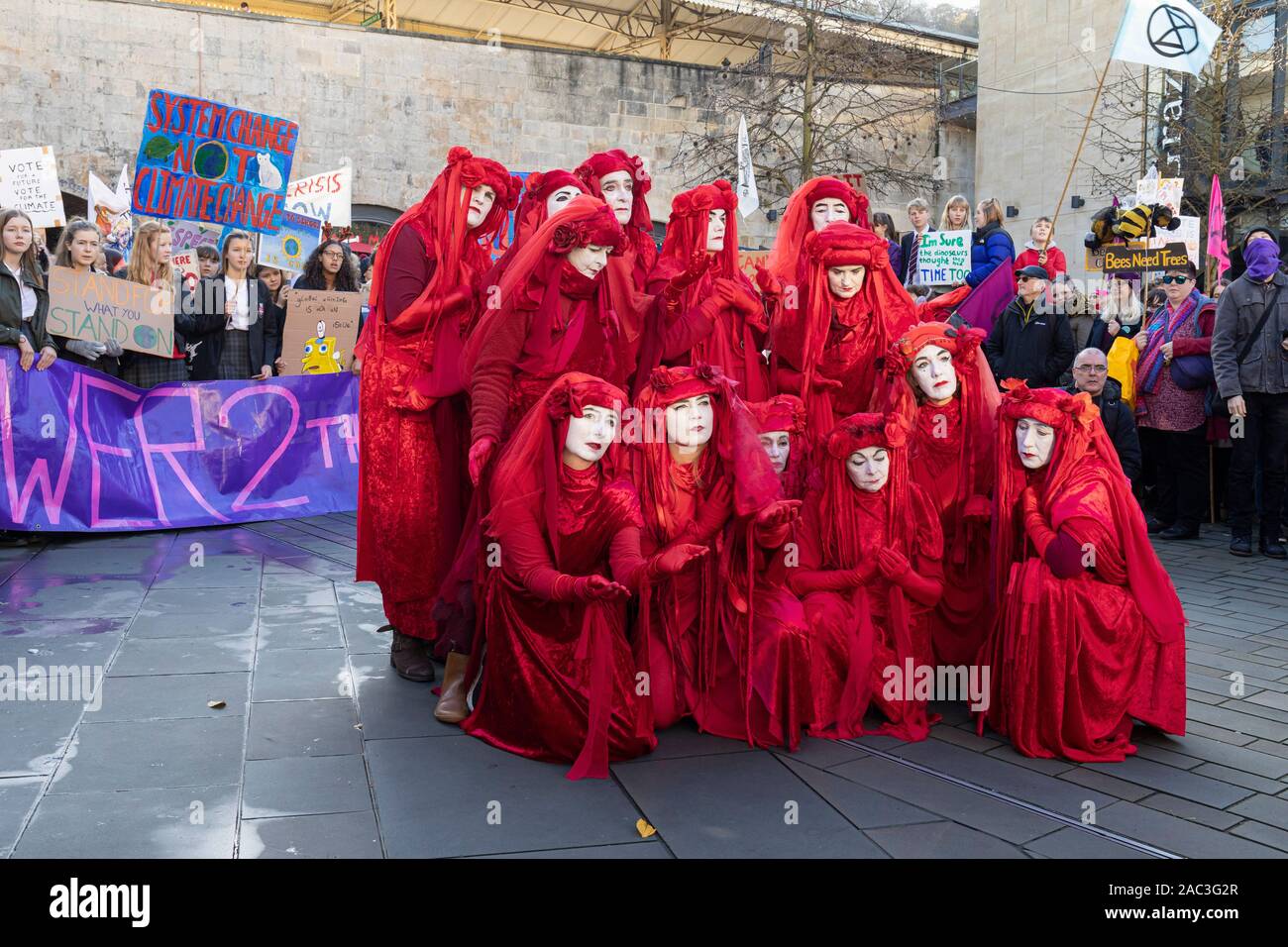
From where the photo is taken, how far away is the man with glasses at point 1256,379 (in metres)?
7.64

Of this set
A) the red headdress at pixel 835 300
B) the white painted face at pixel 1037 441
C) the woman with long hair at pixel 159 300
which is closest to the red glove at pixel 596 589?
the red headdress at pixel 835 300

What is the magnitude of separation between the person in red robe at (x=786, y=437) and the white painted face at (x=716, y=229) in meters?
0.81

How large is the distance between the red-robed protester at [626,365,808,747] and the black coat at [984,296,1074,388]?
15.7 feet

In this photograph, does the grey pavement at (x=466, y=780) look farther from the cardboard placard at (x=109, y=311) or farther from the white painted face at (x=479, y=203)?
the cardboard placard at (x=109, y=311)

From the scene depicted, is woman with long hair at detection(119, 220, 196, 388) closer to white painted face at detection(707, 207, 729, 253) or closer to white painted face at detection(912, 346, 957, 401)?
white painted face at detection(707, 207, 729, 253)

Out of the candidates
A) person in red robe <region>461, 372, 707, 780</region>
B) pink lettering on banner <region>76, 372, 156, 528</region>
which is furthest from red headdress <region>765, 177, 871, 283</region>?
pink lettering on banner <region>76, 372, 156, 528</region>

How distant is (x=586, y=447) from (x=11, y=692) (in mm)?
2417

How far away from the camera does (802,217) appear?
5.15 meters

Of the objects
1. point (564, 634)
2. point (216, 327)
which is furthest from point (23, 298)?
point (564, 634)

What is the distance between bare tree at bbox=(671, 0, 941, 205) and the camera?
18188 millimetres

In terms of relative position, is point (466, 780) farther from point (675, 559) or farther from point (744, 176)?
point (744, 176)

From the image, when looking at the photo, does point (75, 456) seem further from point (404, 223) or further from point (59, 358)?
point (404, 223)

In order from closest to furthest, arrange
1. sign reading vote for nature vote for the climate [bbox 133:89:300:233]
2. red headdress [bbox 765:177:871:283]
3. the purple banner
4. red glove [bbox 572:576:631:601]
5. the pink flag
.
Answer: red glove [bbox 572:576:631:601]
red headdress [bbox 765:177:871:283]
the purple banner
sign reading vote for nature vote for the climate [bbox 133:89:300:233]
the pink flag
